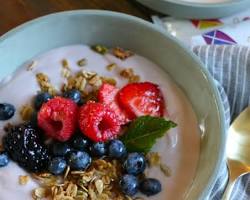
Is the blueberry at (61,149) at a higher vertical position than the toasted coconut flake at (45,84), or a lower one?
lower

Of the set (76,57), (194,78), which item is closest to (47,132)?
(76,57)

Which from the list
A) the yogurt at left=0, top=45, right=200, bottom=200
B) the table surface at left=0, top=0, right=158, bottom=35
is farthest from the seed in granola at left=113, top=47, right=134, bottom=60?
the table surface at left=0, top=0, right=158, bottom=35

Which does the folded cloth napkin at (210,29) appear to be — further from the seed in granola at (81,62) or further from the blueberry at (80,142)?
the blueberry at (80,142)

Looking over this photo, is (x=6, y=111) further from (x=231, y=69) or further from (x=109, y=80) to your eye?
(x=231, y=69)

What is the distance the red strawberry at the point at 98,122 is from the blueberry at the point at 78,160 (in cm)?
3

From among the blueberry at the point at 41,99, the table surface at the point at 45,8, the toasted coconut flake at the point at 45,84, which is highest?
the table surface at the point at 45,8

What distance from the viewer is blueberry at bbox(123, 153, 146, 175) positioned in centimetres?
95

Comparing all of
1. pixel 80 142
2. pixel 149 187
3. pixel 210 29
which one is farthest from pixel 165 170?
pixel 210 29

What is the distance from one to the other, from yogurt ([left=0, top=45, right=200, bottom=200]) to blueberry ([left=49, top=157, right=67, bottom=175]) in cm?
4

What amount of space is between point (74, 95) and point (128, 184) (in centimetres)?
18

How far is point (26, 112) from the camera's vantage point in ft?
3.32

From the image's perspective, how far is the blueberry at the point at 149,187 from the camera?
0.96 metres

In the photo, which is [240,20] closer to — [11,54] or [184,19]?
[184,19]

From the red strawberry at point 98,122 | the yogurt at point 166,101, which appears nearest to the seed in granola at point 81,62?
the yogurt at point 166,101
